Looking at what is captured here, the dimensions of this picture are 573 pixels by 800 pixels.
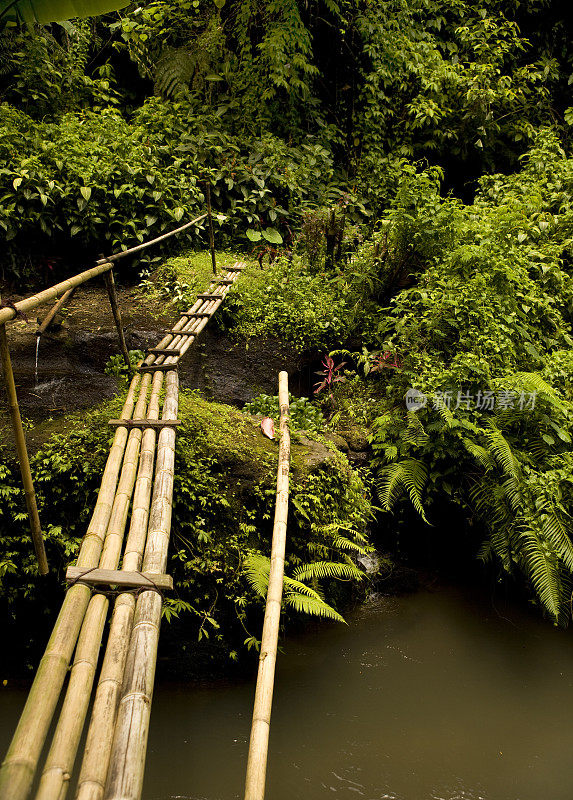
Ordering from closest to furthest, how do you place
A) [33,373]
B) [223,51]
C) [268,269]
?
[33,373]
[268,269]
[223,51]

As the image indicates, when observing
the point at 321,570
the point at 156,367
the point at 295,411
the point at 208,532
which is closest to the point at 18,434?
the point at 208,532

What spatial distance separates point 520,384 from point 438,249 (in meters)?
2.01

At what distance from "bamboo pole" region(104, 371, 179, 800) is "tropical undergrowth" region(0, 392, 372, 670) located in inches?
30.3

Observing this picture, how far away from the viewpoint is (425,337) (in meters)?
5.01

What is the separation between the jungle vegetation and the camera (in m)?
4.37

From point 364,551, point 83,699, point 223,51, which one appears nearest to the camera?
point 83,699

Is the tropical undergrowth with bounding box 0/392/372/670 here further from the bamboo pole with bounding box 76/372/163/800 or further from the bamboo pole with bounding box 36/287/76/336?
the bamboo pole with bounding box 36/287/76/336

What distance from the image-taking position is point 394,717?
316 centimetres

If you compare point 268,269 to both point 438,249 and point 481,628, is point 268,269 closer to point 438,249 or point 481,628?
point 438,249

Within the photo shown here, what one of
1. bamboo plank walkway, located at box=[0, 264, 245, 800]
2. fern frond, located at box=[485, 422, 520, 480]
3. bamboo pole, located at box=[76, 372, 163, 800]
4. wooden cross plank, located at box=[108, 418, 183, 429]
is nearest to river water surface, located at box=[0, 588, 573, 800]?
bamboo plank walkway, located at box=[0, 264, 245, 800]

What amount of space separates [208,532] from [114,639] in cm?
155

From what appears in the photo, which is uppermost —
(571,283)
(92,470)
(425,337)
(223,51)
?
(223,51)

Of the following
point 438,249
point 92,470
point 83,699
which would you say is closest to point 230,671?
point 92,470

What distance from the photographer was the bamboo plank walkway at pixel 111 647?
145 cm
